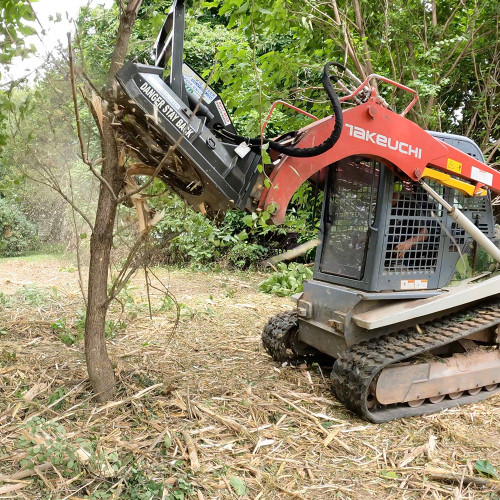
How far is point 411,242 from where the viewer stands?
377 cm

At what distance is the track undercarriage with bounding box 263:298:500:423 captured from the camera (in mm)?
3430

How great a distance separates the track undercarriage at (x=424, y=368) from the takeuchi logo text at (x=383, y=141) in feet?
4.24

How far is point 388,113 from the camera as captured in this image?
346 centimetres

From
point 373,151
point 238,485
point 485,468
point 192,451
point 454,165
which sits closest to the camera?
point 238,485

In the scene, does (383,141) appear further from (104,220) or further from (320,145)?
(104,220)

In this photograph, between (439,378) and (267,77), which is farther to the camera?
(267,77)

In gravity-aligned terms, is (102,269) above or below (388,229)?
below

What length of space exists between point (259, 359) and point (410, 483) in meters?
2.00

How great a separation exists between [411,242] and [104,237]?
219 centimetres

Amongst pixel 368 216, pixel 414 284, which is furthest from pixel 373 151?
pixel 414 284

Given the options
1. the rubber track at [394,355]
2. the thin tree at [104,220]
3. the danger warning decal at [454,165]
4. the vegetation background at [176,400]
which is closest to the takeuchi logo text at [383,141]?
the danger warning decal at [454,165]

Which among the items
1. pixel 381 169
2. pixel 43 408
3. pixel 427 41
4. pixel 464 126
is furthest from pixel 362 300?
pixel 464 126

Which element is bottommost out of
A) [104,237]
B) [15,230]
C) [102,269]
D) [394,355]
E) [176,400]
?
[176,400]

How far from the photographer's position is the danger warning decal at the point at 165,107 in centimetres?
267
